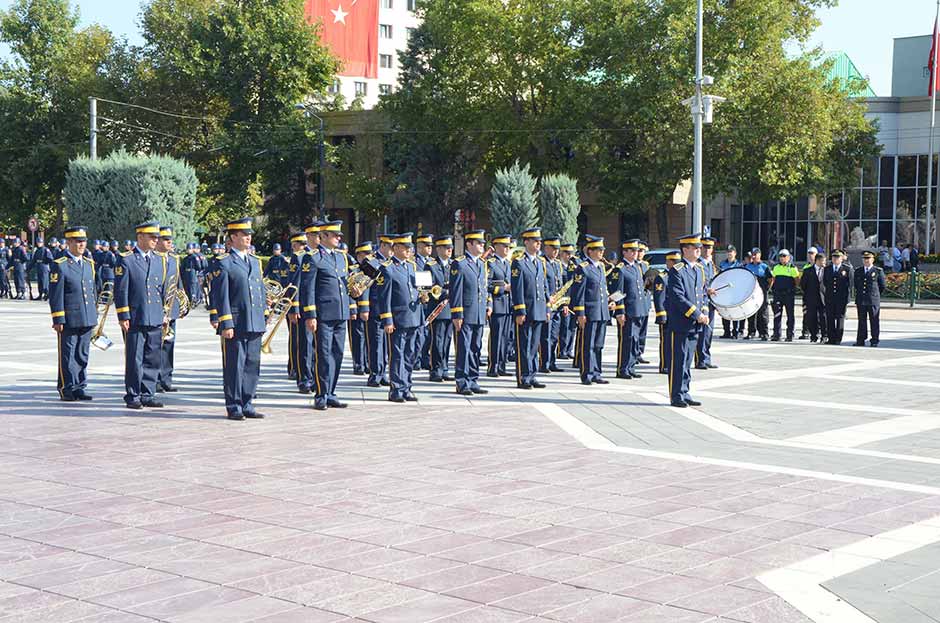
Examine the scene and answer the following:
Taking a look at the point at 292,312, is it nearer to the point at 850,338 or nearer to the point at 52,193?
the point at 850,338

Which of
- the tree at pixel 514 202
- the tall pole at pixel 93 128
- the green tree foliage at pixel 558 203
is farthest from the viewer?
the green tree foliage at pixel 558 203

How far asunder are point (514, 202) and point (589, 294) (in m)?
31.4

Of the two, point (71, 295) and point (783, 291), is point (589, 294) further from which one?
point (783, 291)

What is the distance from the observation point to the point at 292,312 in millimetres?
14844

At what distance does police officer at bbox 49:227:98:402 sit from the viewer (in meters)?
13.1

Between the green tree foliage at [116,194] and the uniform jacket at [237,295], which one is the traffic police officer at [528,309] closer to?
the uniform jacket at [237,295]

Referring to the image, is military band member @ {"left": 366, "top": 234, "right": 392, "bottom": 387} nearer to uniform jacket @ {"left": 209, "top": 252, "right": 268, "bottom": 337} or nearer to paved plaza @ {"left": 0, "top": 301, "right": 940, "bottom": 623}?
paved plaza @ {"left": 0, "top": 301, "right": 940, "bottom": 623}

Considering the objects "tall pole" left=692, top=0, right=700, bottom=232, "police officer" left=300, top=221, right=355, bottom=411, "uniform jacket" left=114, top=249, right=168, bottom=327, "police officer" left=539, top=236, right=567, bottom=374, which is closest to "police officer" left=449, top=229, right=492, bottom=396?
"police officer" left=300, top=221, right=355, bottom=411

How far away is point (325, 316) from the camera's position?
12500mm

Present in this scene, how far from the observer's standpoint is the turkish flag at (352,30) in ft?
164

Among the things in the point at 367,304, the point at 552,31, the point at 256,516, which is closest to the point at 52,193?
the point at 552,31

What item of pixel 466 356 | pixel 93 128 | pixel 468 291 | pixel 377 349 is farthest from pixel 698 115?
pixel 93 128

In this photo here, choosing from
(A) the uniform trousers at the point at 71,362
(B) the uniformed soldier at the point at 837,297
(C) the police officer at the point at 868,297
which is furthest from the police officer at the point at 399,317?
(B) the uniformed soldier at the point at 837,297

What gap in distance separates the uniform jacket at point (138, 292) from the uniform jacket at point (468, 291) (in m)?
3.49
